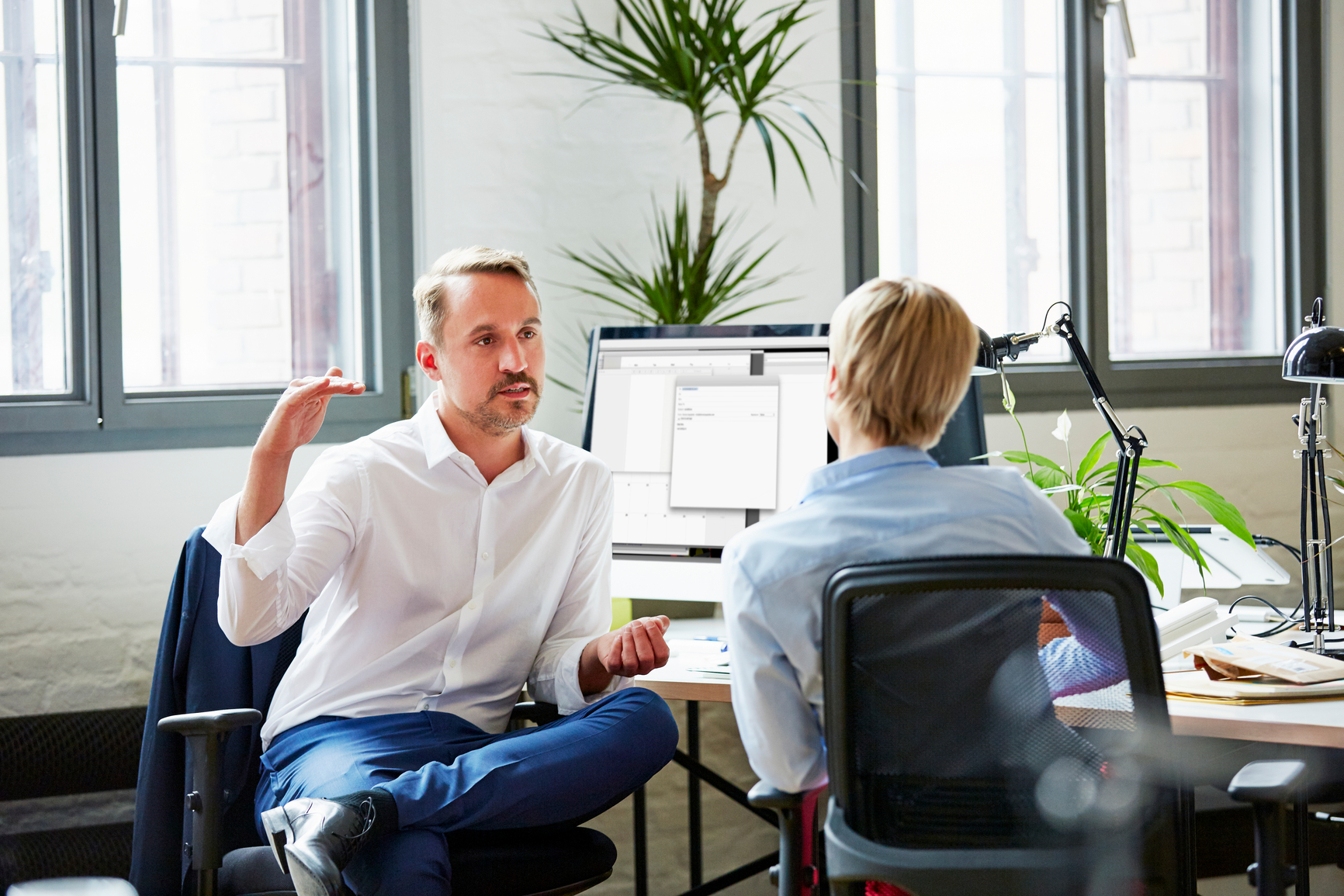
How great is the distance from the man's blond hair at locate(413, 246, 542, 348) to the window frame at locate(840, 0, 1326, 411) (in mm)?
1381

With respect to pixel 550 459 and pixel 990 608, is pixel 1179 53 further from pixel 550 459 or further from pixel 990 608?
pixel 990 608

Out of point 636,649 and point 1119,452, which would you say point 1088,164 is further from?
point 636,649

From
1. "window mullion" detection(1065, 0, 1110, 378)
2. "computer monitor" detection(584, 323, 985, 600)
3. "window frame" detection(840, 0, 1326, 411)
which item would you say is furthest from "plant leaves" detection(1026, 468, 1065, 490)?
"window mullion" detection(1065, 0, 1110, 378)

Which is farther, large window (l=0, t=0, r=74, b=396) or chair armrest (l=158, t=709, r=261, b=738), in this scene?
large window (l=0, t=0, r=74, b=396)

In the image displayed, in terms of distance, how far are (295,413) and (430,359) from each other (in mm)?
405

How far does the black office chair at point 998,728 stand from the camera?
1149 millimetres

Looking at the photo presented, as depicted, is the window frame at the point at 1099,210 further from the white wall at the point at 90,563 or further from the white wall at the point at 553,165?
the white wall at the point at 90,563

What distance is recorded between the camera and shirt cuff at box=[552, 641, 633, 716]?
73.4 inches

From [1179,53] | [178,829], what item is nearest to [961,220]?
[1179,53]

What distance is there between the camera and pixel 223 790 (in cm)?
166

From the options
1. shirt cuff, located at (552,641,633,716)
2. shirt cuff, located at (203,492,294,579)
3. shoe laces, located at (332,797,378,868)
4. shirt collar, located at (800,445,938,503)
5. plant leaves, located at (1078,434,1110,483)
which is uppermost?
shirt collar, located at (800,445,938,503)

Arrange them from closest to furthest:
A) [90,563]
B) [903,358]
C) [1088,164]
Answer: [903,358], [90,563], [1088,164]

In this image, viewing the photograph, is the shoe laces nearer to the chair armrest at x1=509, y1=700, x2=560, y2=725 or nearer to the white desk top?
the chair armrest at x1=509, y1=700, x2=560, y2=725

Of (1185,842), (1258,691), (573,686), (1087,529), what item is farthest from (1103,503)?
(573,686)
